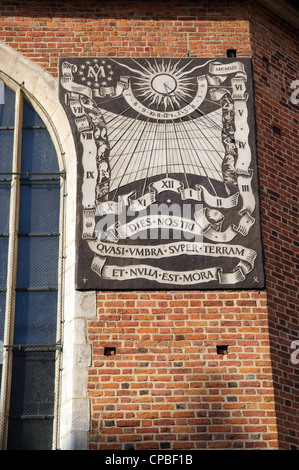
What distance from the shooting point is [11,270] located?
8.52 metres

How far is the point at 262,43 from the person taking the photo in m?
9.62

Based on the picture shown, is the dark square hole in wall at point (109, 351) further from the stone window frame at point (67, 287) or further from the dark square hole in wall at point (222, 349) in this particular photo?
the dark square hole in wall at point (222, 349)

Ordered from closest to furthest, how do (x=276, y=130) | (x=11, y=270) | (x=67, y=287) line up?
1. (x=67, y=287)
2. (x=11, y=270)
3. (x=276, y=130)

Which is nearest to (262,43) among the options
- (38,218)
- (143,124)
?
(143,124)

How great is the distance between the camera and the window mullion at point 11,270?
7953 mm

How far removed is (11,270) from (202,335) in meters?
2.00

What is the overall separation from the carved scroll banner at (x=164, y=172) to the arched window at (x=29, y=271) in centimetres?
45

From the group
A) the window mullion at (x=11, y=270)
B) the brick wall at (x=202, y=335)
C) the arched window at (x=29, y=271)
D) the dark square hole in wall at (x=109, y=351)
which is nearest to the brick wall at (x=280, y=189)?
the brick wall at (x=202, y=335)

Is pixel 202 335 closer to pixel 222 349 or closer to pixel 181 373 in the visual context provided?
pixel 222 349

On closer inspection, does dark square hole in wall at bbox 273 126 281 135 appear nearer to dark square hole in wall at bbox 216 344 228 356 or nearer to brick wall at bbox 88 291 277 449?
brick wall at bbox 88 291 277 449

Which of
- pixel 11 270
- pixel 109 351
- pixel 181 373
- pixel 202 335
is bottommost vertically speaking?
pixel 181 373

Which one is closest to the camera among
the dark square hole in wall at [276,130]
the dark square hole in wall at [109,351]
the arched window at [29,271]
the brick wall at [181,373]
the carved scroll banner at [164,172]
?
the brick wall at [181,373]

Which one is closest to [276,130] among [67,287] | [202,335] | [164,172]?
[164,172]
